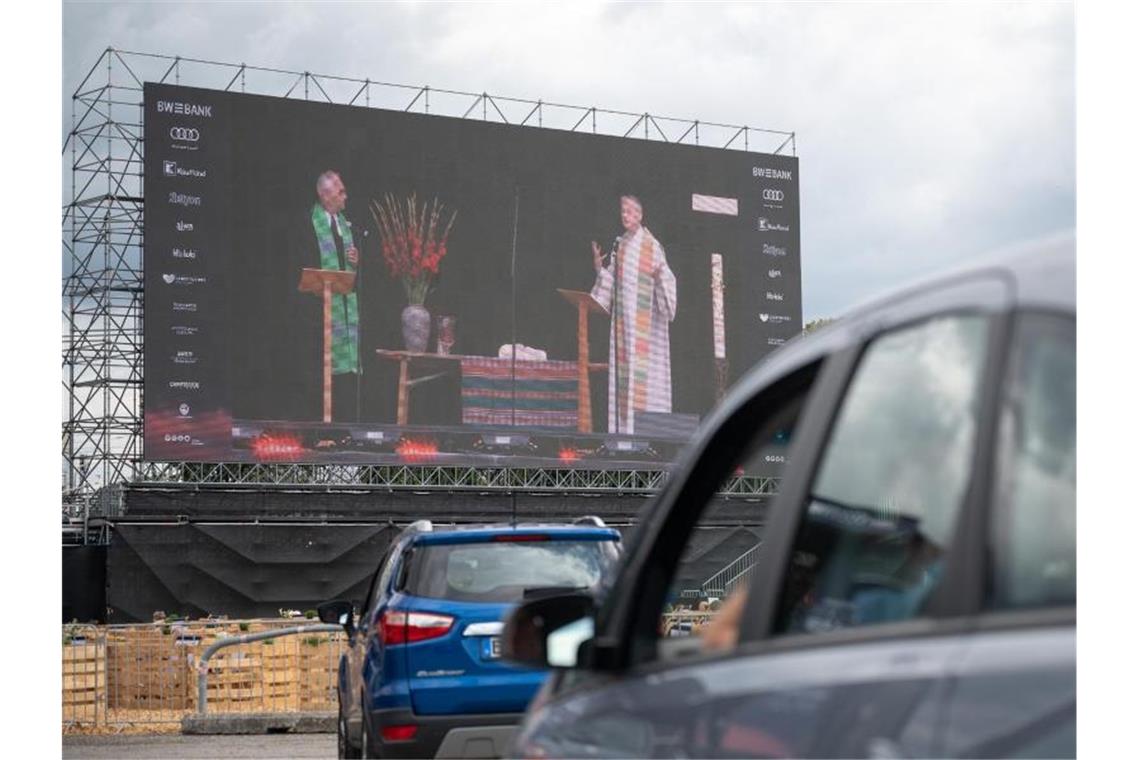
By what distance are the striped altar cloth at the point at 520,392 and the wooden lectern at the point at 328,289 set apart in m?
3.20

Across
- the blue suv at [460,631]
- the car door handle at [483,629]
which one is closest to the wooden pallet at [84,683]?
the blue suv at [460,631]

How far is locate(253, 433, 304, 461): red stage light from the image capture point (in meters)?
36.4

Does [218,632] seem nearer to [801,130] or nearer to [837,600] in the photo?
[837,600]

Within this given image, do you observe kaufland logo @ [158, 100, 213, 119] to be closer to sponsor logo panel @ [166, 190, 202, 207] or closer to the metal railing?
sponsor logo panel @ [166, 190, 202, 207]

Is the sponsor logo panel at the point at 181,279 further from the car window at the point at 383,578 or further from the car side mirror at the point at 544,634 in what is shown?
the car side mirror at the point at 544,634

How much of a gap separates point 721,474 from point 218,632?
22626mm

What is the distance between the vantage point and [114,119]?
41.9 meters

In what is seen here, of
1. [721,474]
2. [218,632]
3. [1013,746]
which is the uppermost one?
[721,474]

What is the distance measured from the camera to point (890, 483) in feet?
5.97

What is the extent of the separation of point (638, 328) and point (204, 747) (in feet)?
91.9

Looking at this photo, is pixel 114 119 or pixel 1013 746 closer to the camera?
pixel 1013 746

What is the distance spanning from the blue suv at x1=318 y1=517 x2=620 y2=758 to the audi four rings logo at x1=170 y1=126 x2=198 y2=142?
30037mm

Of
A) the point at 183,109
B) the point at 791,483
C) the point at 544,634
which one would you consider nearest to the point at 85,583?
the point at 183,109
